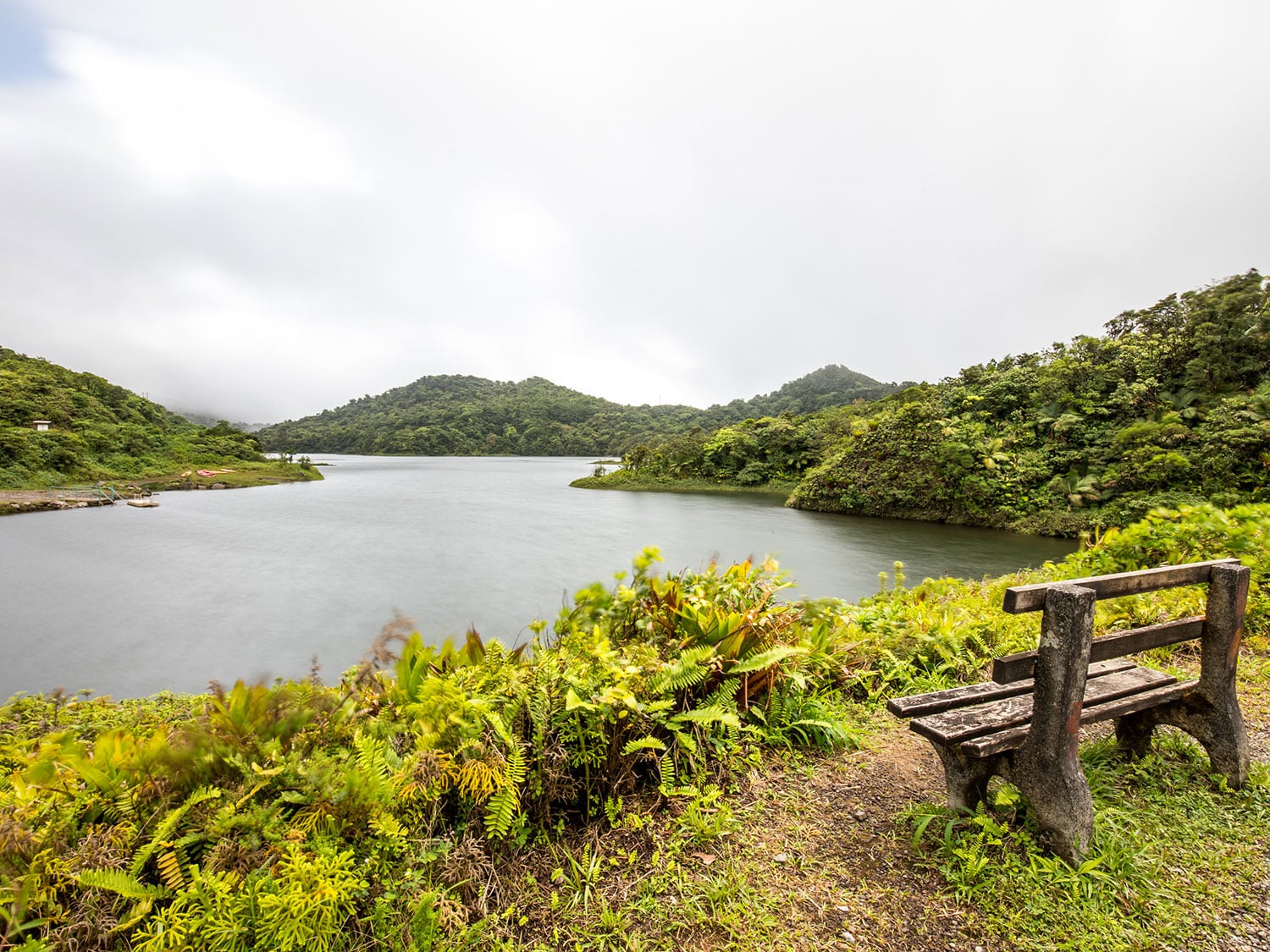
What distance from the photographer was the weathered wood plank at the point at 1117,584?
5.56ft

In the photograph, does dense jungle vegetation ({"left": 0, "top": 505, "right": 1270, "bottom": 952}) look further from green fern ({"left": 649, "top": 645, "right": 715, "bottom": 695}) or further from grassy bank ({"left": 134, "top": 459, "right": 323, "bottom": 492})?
grassy bank ({"left": 134, "top": 459, "right": 323, "bottom": 492})

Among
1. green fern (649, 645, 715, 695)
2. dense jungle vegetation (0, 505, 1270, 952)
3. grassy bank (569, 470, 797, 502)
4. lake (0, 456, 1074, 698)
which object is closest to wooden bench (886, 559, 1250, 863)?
dense jungle vegetation (0, 505, 1270, 952)

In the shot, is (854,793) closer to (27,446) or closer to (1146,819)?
(1146,819)

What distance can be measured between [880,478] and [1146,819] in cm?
2324

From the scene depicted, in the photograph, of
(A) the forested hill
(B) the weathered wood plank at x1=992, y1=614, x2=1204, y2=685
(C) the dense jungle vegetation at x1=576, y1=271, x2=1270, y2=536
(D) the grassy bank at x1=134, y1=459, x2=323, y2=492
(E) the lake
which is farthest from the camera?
(A) the forested hill

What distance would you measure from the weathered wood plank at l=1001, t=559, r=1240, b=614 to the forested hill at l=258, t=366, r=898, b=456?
75.1 meters

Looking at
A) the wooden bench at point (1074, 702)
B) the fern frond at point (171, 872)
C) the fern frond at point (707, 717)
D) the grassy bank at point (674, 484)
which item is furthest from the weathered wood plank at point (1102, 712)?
the grassy bank at point (674, 484)

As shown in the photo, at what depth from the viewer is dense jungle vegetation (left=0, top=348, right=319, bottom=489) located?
28.2 metres

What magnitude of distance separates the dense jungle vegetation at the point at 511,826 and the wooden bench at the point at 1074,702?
4.7 inches

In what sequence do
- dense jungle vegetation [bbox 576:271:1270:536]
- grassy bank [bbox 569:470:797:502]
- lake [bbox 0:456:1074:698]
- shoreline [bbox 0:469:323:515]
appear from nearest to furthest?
1. lake [bbox 0:456:1074:698]
2. dense jungle vegetation [bbox 576:271:1270:536]
3. shoreline [bbox 0:469:323:515]
4. grassy bank [bbox 569:470:797:502]

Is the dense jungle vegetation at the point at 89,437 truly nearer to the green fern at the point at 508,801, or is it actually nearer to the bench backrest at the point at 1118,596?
the green fern at the point at 508,801

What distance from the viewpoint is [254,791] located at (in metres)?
1.72

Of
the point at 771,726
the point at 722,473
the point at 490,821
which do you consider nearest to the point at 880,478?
the point at 722,473

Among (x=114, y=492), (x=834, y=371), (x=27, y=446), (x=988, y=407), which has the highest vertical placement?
(x=834, y=371)
